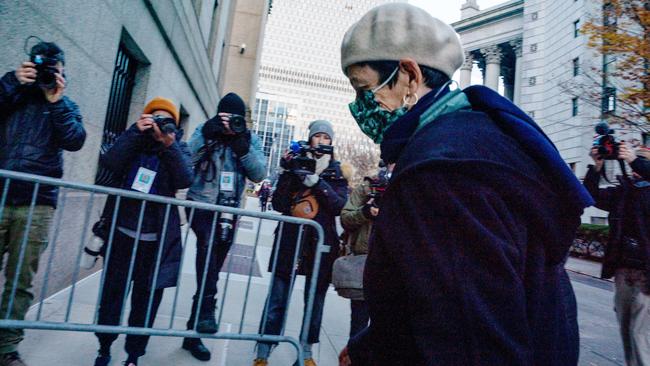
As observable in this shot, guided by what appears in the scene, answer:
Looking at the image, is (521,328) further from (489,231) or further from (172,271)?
(172,271)

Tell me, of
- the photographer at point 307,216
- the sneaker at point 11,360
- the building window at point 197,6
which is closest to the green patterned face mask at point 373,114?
the photographer at point 307,216

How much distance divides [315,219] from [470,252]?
9.67 ft

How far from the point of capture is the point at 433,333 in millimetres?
795

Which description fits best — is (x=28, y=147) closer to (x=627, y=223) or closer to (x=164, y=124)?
(x=164, y=124)

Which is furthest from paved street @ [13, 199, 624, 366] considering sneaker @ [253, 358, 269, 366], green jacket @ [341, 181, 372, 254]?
green jacket @ [341, 181, 372, 254]

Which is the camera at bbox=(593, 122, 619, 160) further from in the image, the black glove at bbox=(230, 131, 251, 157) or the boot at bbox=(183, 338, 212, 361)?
the boot at bbox=(183, 338, 212, 361)

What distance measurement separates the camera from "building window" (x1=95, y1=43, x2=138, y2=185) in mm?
5750

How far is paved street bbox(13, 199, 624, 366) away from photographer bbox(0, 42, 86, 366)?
502 millimetres

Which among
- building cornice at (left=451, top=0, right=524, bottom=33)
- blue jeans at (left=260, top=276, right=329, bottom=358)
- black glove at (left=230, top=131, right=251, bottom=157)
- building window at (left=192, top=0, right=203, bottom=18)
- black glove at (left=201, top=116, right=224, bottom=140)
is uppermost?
building cornice at (left=451, top=0, right=524, bottom=33)

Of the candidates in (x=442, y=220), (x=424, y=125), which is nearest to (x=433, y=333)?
(x=442, y=220)

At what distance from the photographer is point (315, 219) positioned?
372 cm

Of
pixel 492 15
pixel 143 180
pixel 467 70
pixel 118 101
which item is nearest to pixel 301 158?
pixel 143 180

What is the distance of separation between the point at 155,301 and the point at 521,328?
9.60 feet

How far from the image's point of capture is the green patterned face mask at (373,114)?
126 centimetres
